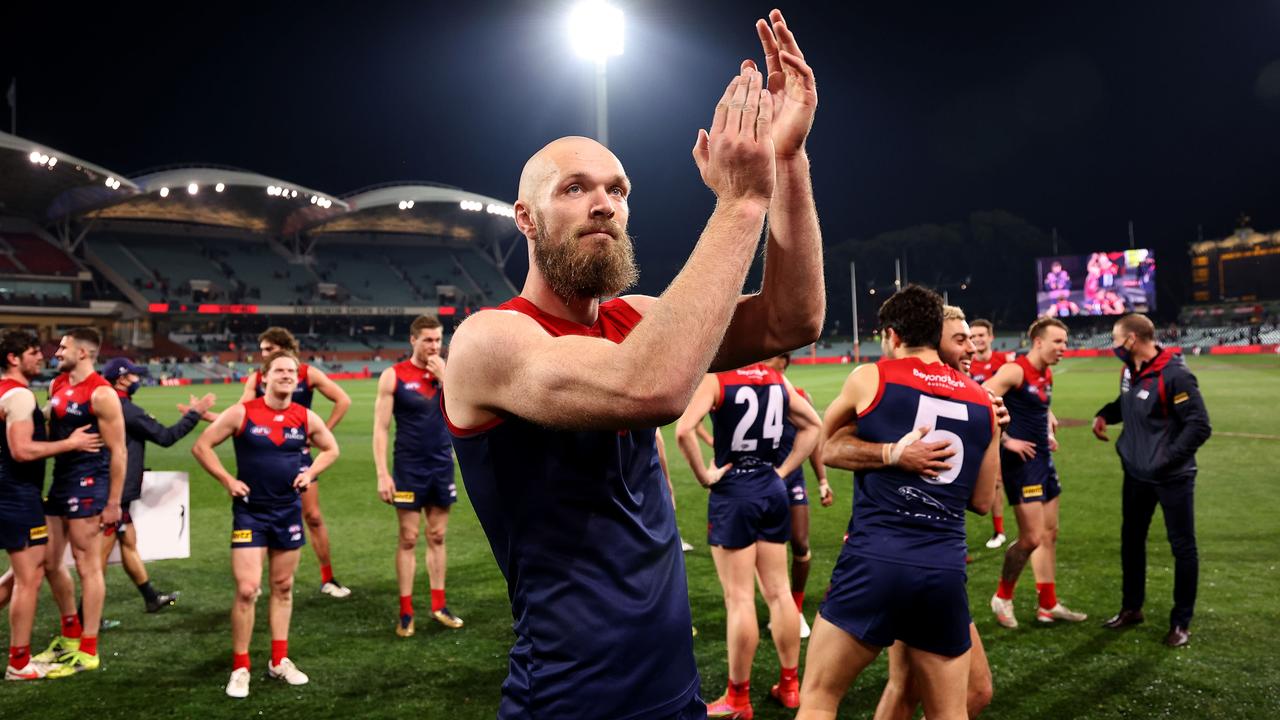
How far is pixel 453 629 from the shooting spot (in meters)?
6.89

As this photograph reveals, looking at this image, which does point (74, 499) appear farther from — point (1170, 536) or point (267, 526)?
point (1170, 536)

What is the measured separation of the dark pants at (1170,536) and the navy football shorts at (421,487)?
572cm

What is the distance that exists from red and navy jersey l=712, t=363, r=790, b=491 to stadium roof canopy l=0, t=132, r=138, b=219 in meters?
58.0

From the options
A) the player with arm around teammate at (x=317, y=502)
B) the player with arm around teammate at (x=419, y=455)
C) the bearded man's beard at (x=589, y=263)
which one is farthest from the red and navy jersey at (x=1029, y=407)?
the player with arm around teammate at (x=317, y=502)

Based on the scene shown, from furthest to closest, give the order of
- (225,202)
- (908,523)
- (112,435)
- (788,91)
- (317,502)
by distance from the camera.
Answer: (225,202) < (317,502) < (112,435) < (908,523) < (788,91)

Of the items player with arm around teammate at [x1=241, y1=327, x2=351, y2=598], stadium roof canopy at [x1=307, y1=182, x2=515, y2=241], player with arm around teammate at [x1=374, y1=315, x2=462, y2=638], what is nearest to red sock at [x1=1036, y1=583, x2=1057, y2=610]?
player with arm around teammate at [x1=374, y1=315, x2=462, y2=638]

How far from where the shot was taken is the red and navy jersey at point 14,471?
586cm

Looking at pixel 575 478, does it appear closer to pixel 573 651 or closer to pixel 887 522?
pixel 573 651

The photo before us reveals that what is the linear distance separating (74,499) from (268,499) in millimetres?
1743

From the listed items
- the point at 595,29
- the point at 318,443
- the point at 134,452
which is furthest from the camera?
the point at 595,29

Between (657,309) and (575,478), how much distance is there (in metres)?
0.56

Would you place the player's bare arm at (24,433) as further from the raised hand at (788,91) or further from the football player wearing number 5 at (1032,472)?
the football player wearing number 5 at (1032,472)

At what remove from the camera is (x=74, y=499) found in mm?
6250

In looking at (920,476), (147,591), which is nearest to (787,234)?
(920,476)
